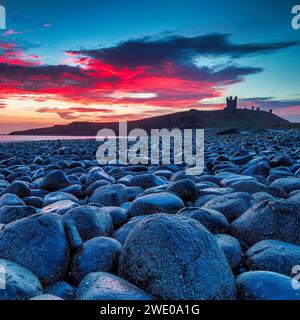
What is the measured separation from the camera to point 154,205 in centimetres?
286

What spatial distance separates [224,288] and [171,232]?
351 mm

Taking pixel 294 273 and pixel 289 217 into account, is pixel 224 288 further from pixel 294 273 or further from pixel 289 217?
pixel 289 217

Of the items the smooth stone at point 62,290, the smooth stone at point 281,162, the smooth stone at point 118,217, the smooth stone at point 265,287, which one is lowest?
the smooth stone at point 62,290

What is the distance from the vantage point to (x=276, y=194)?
3408 mm

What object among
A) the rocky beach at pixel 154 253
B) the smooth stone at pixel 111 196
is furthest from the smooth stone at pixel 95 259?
the smooth stone at pixel 111 196

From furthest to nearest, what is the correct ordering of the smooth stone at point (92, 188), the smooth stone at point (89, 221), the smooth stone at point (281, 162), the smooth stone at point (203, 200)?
the smooth stone at point (281, 162), the smooth stone at point (92, 188), the smooth stone at point (203, 200), the smooth stone at point (89, 221)

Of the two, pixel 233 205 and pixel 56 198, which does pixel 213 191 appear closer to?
pixel 233 205

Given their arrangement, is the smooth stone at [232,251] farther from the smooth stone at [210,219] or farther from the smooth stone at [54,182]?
the smooth stone at [54,182]

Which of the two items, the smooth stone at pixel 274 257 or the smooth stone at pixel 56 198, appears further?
the smooth stone at pixel 56 198

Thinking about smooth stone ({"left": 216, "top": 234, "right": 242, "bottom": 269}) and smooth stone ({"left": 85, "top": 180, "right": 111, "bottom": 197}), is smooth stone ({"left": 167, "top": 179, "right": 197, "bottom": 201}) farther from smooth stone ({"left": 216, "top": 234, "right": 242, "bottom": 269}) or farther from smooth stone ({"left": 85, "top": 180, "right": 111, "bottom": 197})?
smooth stone ({"left": 216, "top": 234, "right": 242, "bottom": 269})

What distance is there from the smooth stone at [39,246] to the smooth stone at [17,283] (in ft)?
0.33

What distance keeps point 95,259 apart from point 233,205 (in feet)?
4.26

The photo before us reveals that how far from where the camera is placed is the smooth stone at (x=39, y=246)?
184 centimetres

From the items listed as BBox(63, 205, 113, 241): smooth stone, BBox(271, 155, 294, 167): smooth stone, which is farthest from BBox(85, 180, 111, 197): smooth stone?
BBox(271, 155, 294, 167): smooth stone
